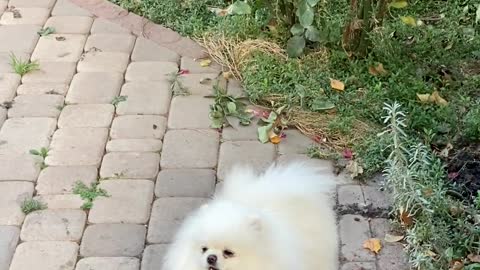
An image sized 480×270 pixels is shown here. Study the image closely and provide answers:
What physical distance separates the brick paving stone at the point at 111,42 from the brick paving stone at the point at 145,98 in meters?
0.32

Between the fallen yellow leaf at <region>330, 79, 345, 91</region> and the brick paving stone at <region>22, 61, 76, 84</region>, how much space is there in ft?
4.06

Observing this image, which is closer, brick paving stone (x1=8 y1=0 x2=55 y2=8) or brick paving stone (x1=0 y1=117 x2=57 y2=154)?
brick paving stone (x1=0 y1=117 x2=57 y2=154)

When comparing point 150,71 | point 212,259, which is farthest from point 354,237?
point 150,71

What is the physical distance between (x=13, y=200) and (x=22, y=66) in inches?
38.6

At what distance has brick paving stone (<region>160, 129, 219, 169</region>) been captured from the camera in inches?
144

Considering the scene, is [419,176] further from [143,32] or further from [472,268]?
[143,32]

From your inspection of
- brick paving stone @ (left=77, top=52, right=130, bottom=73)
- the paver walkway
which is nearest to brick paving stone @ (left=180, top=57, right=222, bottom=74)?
the paver walkway

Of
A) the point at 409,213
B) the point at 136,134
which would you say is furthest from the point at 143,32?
the point at 409,213

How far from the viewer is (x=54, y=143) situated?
3.78 meters

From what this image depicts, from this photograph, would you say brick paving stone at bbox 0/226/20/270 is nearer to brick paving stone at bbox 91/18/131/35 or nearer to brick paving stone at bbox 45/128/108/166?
brick paving stone at bbox 45/128/108/166

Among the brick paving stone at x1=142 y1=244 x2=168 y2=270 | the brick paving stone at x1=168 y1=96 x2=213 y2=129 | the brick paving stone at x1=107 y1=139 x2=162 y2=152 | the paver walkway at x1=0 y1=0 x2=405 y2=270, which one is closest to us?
the brick paving stone at x1=142 y1=244 x2=168 y2=270

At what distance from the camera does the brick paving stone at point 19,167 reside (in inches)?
Result: 141

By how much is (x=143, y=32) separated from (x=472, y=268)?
7.34ft

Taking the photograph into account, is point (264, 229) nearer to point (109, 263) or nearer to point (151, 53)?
point (109, 263)
